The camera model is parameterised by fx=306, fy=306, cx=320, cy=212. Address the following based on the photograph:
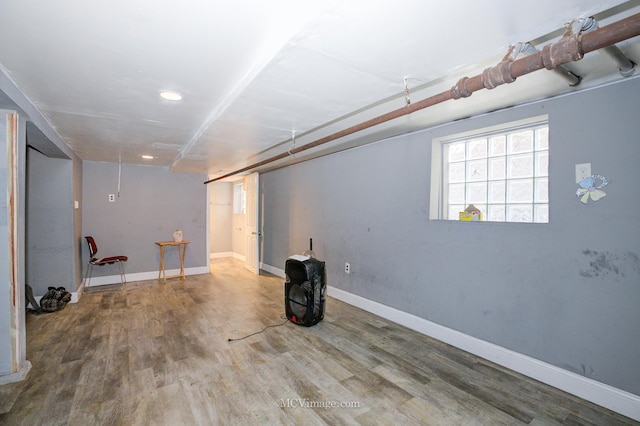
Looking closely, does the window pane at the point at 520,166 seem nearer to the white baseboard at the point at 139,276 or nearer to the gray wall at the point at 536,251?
the gray wall at the point at 536,251

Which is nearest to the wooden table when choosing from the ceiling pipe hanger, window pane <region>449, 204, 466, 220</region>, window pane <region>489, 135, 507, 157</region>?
window pane <region>449, 204, 466, 220</region>

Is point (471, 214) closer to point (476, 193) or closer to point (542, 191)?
point (476, 193)

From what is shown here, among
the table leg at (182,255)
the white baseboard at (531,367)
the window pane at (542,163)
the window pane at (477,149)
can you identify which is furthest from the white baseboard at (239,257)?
the window pane at (542,163)

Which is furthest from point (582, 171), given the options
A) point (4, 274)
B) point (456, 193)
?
point (4, 274)

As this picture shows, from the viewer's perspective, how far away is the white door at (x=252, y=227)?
19.8ft

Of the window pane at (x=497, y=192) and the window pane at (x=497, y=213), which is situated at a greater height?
the window pane at (x=497, y=192)

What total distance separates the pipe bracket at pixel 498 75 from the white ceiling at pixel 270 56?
176 mm

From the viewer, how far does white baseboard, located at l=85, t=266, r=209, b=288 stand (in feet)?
17.4

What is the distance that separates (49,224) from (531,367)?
570 cm

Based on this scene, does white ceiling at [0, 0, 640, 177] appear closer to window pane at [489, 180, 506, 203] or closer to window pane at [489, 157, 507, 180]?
window pane at [489, 157, 507, 180]

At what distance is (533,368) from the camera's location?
2.40 metres

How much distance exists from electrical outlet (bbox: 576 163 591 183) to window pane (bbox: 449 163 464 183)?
1.00m

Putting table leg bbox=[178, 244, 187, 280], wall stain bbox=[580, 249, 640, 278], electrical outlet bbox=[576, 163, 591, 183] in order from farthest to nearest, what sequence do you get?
table leg bbox=[178, 244, 187, 280] → electrical outlet bbox=[576, 163, 591, 183] → wall stain bbox=[580, 249, 640, 278]

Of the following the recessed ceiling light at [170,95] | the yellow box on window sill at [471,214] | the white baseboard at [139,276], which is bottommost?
the white baseboard at [139,276]
